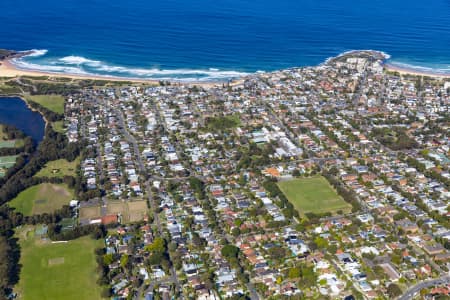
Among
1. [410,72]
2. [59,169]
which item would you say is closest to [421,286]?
[59,169]

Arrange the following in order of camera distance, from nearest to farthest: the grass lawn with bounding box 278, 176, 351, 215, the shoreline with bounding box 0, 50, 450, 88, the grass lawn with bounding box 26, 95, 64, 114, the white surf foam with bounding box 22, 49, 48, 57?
the grass lawn with bounding box 278, 176, 351, 215
the grass lawn with bounding box 26, 95, 64, 114
the shoreline with bounding box 0, 50, 450, 88
the white surf foam with bounding box 22, 49, 48, 57

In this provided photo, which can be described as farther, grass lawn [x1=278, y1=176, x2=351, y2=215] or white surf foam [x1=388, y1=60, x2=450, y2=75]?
white surf foam [x1=388, y1=60, x2=450, y2=75]

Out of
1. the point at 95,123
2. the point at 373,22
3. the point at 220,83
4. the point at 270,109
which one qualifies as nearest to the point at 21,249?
the point at 95,123

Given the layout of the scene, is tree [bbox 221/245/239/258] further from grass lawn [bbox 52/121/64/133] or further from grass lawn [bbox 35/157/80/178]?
grass lawn [bbox 52/121/64/133]

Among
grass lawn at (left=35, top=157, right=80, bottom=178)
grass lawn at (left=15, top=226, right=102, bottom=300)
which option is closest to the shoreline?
grass lawn at (left=35, top=157, right=80, bottom=178)

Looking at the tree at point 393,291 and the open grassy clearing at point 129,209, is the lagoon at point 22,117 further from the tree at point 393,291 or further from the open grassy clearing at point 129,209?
the tree at point 393,291

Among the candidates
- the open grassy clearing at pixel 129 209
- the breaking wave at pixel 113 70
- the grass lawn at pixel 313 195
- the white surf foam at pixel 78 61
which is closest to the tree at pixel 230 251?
the grass lawn at pixel 313 195

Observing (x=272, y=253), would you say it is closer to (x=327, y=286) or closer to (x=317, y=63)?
(x=327, y=286)
